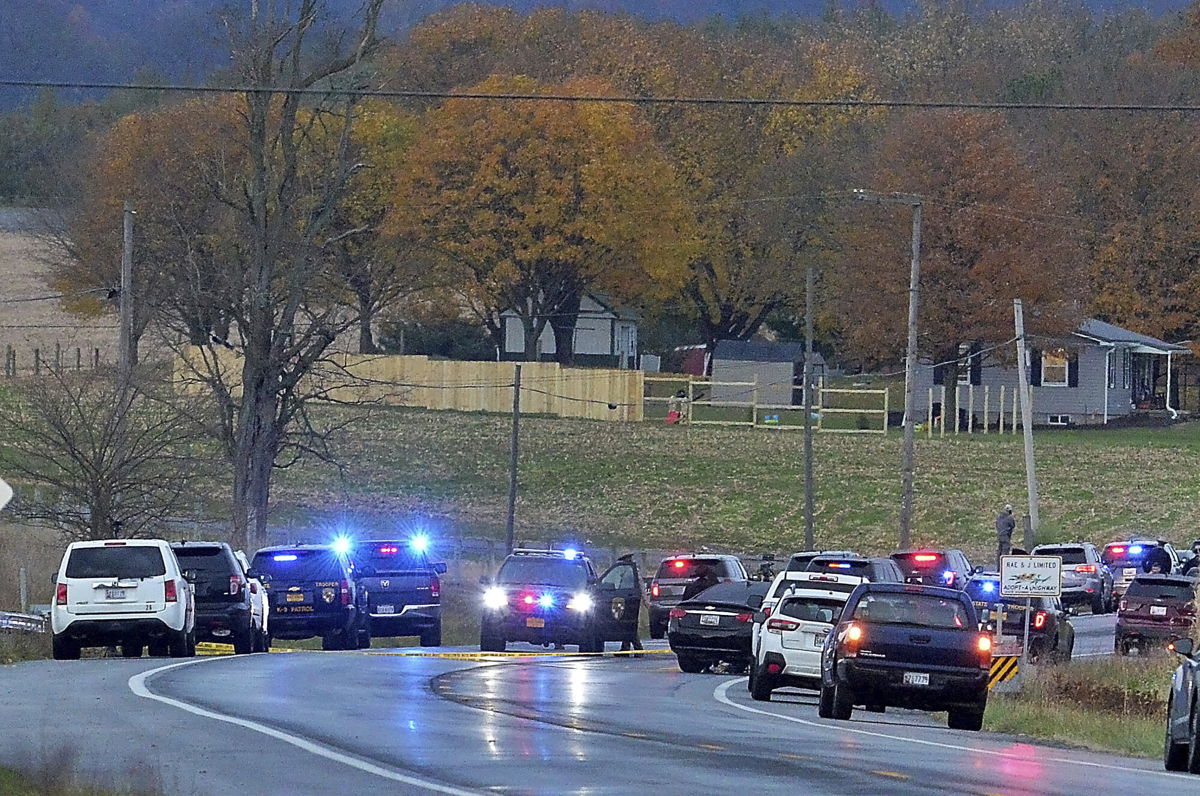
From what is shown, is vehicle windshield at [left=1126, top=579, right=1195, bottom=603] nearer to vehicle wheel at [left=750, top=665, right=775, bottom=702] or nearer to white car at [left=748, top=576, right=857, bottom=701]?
white car at [left=748, top=576, right=857, bottom=701]

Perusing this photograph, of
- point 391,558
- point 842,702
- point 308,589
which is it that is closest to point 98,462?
point 391,558

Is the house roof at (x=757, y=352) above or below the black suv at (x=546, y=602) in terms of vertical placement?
above

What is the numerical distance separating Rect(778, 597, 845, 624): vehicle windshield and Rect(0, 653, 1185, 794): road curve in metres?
1.06

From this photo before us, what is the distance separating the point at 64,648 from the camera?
29.2 m

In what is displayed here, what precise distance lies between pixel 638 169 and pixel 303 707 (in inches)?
2609

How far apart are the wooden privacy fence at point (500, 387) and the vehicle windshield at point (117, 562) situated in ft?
167

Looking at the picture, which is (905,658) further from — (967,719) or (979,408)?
(979,408)

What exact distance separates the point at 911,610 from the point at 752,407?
192ft

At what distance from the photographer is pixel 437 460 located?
70.9m

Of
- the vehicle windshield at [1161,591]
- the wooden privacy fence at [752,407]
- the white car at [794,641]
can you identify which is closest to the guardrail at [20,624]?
the white car at [794,641]

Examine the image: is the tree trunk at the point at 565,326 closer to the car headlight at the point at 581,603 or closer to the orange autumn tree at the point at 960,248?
the orange autumn tree at the point at 960,248

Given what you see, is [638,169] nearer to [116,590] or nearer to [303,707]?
[116,590]

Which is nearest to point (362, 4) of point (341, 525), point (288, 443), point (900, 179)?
point (288, 443)

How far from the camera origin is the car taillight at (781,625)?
25234mm
